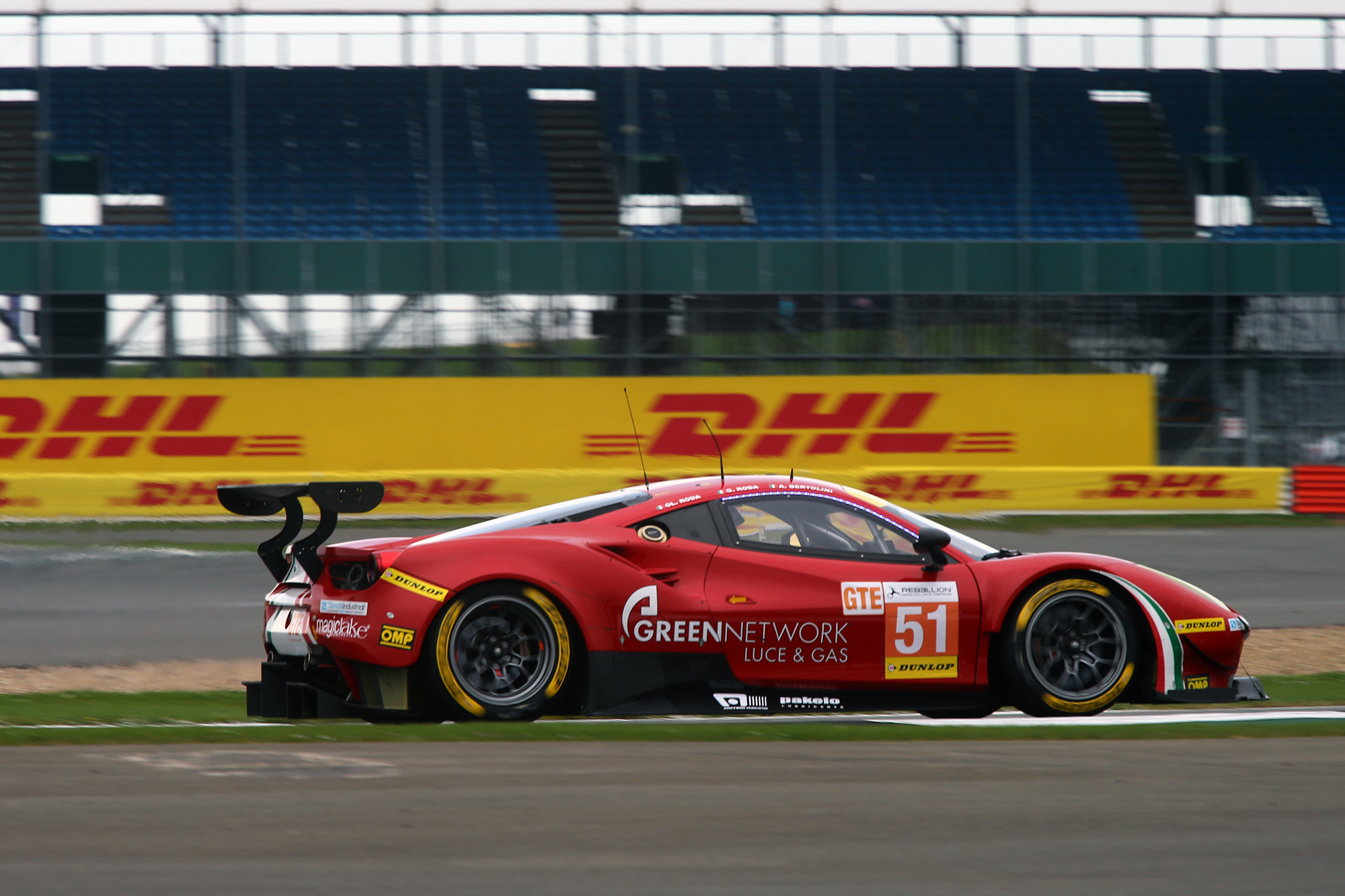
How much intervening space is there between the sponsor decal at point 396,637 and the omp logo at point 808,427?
15727 mm

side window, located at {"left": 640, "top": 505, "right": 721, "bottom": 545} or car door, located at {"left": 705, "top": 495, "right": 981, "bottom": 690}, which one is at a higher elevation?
side window, located at {"left": 640, "top": 505, "right": 721, "bottom": 545}

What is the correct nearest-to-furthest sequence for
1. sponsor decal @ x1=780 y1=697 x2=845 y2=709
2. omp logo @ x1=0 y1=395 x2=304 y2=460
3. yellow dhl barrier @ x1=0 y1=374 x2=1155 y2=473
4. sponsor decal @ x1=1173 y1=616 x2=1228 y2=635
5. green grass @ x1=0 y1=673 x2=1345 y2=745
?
green grass @ x1=0 y1=673 x2=1345 y2=745 → sponsor decal @ x1=780 y1=697 x2=845 y2=709 → sponsor decal @ x1=1173 y1=616 x2=1228 y2=635 → omp logo @ x1=0 y1=395 x2=304 y2=460 → yellow dhl barrier @ x1=0 y1=374 x2=1155 y2=473

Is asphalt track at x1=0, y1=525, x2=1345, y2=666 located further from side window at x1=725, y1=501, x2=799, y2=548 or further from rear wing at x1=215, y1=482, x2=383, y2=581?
side window at x1=725, y1=501, x2=799, y2=548

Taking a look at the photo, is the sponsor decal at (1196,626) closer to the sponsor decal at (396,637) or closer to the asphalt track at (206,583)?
the sponsor decal at (396,637)

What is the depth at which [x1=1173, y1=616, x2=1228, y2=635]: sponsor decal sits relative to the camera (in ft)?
21.3

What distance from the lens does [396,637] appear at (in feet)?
19.7

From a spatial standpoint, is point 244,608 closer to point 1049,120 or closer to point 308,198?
point 308,198

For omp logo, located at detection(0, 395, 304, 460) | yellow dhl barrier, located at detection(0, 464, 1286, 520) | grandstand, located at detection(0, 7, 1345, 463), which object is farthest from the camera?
grandstand, located at detection(0, 7, 1345, 463)

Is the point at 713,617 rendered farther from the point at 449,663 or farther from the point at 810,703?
the point at 449,663

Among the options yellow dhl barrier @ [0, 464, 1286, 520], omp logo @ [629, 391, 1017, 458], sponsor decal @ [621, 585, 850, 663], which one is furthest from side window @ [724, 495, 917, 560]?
omp logo @ [629, 391, 1017, 458]

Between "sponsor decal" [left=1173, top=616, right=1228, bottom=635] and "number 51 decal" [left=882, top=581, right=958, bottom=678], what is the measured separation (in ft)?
3.33

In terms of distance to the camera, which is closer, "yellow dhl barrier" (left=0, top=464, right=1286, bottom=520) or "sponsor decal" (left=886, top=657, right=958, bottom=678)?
"sponsor decal" (left=886, top=657, right=958, bottom=678)

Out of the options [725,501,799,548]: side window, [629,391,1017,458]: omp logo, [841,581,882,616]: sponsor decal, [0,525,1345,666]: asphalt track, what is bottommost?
[0,525,1345,666]: asphalt track

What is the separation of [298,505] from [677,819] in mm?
2991
